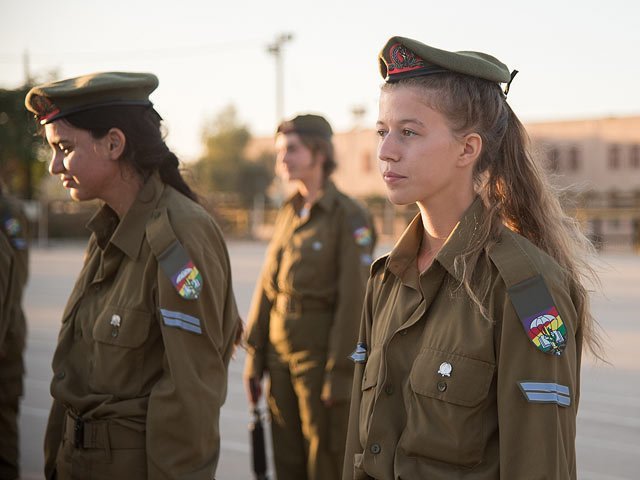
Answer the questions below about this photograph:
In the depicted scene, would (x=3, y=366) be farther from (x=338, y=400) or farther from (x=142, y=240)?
(x=142, y=240)

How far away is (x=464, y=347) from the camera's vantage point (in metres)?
2.06

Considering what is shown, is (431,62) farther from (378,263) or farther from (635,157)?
(635,157)

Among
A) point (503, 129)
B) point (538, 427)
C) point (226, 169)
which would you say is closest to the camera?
point (538, 427)

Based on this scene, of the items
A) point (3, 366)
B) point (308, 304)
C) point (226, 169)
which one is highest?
point (308, 304)

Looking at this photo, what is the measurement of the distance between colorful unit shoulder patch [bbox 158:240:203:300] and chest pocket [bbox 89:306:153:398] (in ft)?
0.55

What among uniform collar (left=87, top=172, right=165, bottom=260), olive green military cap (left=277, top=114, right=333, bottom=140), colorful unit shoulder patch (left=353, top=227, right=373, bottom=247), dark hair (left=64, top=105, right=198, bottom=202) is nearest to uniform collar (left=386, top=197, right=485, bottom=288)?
uniform collar (left=87, top=172, right=165, bottom=260)

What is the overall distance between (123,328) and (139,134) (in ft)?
2.48

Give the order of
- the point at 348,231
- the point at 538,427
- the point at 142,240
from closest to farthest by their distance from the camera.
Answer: the point at 538,427
the point at 142,240
the point at 348,231

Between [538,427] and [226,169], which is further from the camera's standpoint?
[226,169]

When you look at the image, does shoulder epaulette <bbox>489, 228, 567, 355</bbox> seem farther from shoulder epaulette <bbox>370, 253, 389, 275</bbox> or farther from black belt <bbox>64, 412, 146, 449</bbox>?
black belt <bbox>64, 412, 146, 449</bbox>

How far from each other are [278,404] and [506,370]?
3.06m

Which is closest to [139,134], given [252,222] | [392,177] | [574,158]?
[392,177]

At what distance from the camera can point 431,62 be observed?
224 cm

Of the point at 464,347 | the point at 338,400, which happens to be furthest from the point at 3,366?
the point at 464,347
